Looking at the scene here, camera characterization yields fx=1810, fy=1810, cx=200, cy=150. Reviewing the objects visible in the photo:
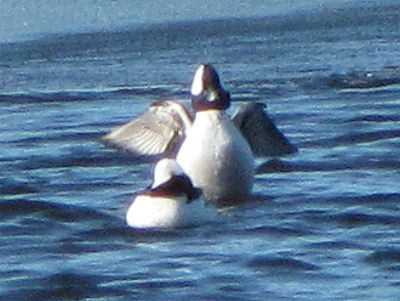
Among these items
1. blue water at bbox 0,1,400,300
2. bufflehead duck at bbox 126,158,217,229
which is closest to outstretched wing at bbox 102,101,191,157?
blue water at bbox 0,1,400,300

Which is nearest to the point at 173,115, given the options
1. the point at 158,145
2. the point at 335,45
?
the point at 158,145

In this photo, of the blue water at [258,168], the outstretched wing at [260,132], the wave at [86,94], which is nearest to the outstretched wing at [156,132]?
the blue water at [258,168]

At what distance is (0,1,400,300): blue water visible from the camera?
9.54 meters

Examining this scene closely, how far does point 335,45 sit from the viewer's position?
57.9 feet

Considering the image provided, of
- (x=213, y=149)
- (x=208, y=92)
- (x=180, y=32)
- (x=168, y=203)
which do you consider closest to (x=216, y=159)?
(x=213, y=149)

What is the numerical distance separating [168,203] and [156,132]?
219cm

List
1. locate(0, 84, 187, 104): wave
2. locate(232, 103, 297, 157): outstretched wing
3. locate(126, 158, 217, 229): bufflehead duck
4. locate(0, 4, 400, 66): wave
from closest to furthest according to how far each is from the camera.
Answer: locate(126, 158, 217, 229): bufflehead duck < locate(232, 103, 297, 157): outstretched wing < locate(0, 84, 187, 104): wave < locate(0, 4, 400, 66): wave

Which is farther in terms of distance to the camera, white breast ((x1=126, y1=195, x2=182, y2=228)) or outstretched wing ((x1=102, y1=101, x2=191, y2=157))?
outstretched wing ((x1=102, y1=101, x2=191, y2=157))

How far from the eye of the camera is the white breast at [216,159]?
38.1 feet

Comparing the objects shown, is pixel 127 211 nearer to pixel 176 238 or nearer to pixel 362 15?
pixel 176 238

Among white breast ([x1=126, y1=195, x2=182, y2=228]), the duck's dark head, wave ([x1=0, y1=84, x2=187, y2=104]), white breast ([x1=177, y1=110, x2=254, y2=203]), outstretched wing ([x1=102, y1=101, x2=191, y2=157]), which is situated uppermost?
wave ([x1=0, y1=84, x2=187, y2=104])

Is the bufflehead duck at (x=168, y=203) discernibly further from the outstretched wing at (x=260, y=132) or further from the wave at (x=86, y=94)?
the wave at (x=86, y=94)

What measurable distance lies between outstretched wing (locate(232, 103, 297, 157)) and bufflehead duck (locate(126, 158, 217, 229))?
73.7 inches

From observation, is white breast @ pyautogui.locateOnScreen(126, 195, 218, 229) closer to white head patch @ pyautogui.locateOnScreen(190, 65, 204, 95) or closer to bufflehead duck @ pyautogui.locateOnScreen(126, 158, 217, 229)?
bufflehead duck @ pyautogui.locateOnScreen(126, 158, 217, 229)
